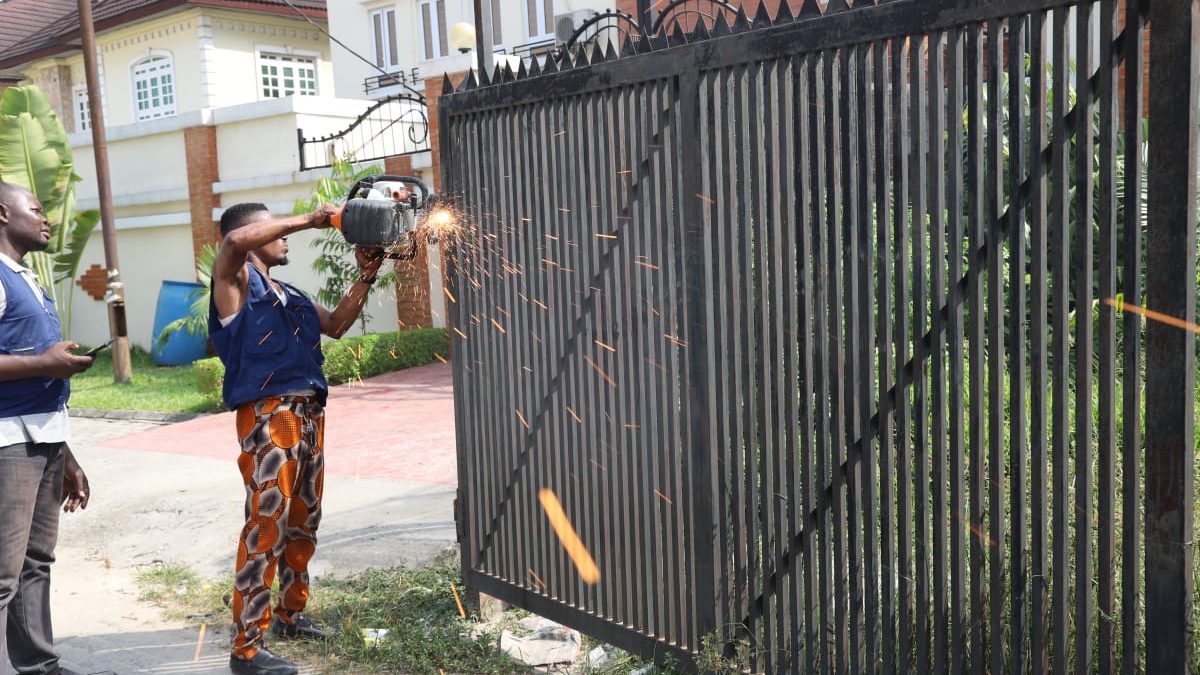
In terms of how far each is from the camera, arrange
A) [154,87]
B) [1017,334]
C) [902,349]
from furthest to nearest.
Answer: [154,87]
[902,349]
[1017,334]

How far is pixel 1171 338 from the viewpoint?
2.70 metres

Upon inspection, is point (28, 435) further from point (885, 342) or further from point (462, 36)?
point (462, 36)

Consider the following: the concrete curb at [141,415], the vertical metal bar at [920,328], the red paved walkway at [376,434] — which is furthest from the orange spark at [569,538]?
the concrete curb at [141,415]

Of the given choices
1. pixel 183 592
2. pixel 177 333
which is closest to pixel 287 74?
pixel 177 333

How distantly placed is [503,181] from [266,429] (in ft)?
4.61

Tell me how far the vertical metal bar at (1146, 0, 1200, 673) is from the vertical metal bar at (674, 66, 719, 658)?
1412 mm

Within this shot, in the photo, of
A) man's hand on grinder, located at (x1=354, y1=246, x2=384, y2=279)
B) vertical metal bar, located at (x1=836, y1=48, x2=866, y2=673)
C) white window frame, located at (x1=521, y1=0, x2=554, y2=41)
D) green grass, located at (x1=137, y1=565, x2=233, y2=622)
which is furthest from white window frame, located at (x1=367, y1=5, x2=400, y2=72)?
vertical metal bar, located at (x1=836, y1=48, x2=866, y2=673)

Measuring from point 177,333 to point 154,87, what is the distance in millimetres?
12025

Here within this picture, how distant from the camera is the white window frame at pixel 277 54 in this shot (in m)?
25.5

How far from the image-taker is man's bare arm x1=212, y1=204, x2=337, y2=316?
14.0 feet

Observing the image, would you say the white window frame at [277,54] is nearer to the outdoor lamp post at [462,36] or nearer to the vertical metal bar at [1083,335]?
the outdoor lamp post at [462,36]

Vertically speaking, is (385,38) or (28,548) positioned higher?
(385,38)

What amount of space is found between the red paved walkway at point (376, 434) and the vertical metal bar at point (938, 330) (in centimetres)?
495

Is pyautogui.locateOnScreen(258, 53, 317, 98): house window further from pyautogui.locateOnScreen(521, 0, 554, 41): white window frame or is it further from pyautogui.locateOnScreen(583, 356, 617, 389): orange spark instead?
pyautogui.locateOnScreen(583, 356, 617, 389): orange spark
